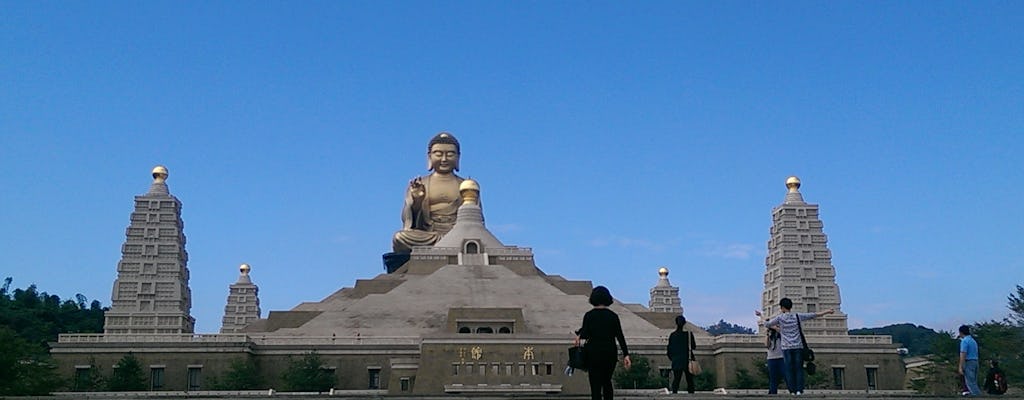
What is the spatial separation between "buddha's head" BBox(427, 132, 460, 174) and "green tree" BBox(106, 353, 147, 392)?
111 ft

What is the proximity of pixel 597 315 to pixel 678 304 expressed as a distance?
6644 cm

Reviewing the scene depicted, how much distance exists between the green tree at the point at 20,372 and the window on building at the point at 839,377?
30.5 metres

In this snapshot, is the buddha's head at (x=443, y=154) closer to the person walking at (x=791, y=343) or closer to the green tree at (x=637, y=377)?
the green tree at (x=637, y=377)

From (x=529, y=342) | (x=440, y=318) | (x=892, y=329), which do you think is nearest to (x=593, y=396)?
(x=529, y=342)

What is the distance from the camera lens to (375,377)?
154 ft

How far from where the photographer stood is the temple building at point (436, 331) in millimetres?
42156

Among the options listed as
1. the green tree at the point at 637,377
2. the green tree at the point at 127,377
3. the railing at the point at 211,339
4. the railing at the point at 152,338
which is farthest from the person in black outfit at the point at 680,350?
the railing at the point at 152,338

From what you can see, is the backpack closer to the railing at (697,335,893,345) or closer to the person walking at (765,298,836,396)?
the person walking at (765,298,836,396)

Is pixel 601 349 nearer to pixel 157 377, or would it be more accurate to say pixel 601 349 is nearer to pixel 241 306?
pixel 157 377

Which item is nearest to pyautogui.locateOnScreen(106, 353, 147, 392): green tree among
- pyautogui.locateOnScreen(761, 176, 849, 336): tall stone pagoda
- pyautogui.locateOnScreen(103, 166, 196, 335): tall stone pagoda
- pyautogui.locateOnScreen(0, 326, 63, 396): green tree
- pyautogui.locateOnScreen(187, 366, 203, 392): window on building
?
pyautogui.locateOnScreen(187, 366, 203, 392): window on building

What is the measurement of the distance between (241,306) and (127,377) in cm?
3244

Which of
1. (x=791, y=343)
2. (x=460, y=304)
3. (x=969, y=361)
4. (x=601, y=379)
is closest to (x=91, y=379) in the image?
(x=460, y=304)

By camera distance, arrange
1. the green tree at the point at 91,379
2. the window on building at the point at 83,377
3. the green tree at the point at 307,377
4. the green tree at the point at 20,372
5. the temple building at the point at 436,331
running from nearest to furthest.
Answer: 1. the green tree at the point at 20,372
2. the temple building at the point at 436,331
3. the green tree at the point at 307,377
4. the green tree at the point at 91,379
5. the window on building at the point at 83,377

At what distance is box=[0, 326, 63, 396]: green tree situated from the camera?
97.8 ft
